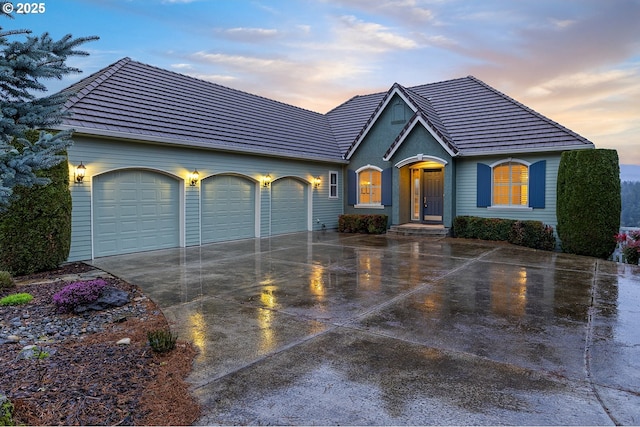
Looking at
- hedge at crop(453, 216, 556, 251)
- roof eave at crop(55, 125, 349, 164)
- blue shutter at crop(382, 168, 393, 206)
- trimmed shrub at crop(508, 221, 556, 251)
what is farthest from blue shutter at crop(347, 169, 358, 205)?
trimmed shrub at crop(508, 221, 556, 251)

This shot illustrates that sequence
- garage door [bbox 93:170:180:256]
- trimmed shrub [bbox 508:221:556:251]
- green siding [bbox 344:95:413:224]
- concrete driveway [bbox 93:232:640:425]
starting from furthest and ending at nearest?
green siding [bbox 344:95:413:224], trimmed shrub [bbox 508:221:556:251], garage door [bbox 93:170:180:256], concrete driveway [bbox 93:232:640:425]

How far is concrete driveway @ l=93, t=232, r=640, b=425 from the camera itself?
3.08 metres

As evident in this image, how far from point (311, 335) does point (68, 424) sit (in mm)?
2566

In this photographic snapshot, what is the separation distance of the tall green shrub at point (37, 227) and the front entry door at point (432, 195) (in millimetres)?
13383

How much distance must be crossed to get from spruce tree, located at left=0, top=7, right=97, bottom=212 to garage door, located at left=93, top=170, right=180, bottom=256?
6.32m

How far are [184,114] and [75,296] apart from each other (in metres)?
8.70

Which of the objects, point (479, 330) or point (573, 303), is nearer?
point (479, 330)

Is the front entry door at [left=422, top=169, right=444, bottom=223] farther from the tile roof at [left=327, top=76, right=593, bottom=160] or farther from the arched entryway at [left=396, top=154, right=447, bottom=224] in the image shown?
the tile roof at [left=327, top=76, right=593, bottom=160]

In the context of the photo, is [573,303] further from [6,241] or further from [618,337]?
[6,241]

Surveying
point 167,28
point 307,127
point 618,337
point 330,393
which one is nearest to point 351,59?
point 307,127

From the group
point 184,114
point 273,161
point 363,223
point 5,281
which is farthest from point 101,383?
point 363,223

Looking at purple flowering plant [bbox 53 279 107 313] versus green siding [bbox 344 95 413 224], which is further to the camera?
green siding [bbox 344 95 413 224]

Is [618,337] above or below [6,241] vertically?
below

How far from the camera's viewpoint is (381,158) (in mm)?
16922
